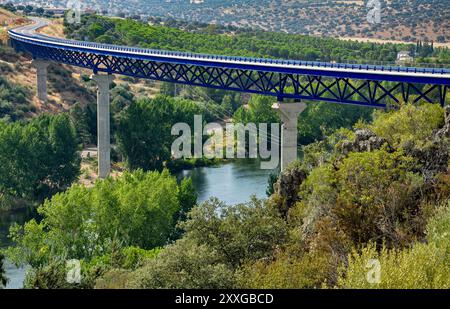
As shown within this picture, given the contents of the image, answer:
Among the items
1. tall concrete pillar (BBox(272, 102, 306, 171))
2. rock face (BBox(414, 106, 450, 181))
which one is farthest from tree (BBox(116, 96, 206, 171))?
rock face (BBox(414, 106, 450, 181))

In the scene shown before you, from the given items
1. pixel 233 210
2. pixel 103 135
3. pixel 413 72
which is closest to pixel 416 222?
pixel 233 210

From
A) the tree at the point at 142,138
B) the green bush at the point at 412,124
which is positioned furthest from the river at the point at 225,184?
the green bush at the point at 412,124

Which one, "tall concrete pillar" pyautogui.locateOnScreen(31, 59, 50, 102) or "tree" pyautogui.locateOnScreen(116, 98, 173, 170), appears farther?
"tall concrete pillar" pyautogui.locateOnScreen(31, 59, 50, 102)

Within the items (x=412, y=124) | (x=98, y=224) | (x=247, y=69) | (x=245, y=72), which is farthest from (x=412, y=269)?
(x=245, y=72)

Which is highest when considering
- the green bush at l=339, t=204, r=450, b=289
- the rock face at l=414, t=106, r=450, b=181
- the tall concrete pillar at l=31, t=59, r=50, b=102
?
the rock face at l=414, t=106, r=450, b=181

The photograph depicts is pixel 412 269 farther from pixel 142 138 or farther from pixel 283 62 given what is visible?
pixel 142 138

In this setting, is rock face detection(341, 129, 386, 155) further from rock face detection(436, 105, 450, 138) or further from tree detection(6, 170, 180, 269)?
tree detection(6, 170, 180, 269)

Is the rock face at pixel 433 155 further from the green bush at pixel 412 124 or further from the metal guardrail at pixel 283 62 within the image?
the metal guardrail at pixel 283 62
